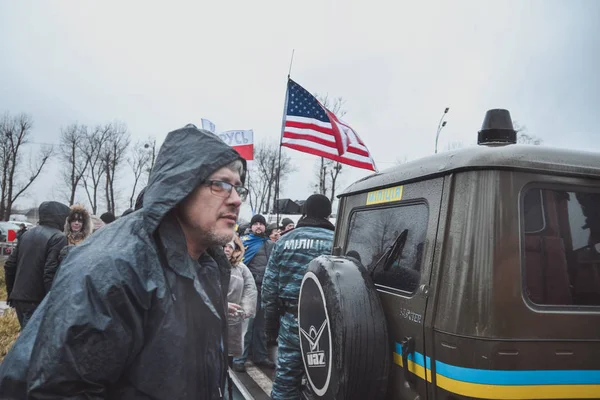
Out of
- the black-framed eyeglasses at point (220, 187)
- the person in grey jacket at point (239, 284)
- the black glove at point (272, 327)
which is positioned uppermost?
the black-framed eyeglasses at point (220, 187)

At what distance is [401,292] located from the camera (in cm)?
234

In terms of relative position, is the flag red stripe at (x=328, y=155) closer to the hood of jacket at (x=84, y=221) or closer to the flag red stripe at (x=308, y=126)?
the flag red stripe at (x=308, y=126)

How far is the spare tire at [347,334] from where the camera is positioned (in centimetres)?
217

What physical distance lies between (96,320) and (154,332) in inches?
7.5

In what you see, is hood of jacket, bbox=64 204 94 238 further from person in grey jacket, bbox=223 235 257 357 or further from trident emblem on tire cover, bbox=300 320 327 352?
trident emblem on tire cover, bbox=300 320 327 352

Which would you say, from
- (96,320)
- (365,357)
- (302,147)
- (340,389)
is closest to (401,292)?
(365,357)

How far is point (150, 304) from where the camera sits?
1.40m

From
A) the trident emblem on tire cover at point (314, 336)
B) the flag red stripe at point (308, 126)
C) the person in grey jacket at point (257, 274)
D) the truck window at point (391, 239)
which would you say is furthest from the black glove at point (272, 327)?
the flag red stripe at point (308, 126)

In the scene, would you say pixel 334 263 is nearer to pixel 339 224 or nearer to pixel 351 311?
pixel 351 311

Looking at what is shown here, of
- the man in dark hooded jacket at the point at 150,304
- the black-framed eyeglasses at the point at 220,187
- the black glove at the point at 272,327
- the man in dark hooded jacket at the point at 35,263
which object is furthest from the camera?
the man in dark hooded jacket at the point at 35,263

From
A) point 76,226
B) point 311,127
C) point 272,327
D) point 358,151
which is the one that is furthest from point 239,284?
point 358,151

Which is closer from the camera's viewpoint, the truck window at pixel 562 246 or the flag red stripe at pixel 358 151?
the truck window at pixel 562 246

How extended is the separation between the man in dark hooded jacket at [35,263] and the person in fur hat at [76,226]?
1.52 feet

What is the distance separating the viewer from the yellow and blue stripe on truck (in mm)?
1705
